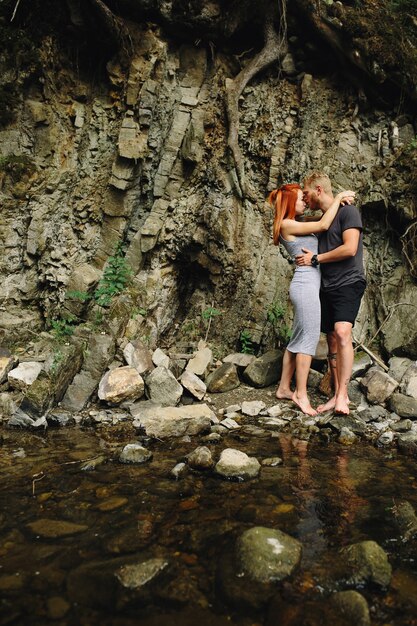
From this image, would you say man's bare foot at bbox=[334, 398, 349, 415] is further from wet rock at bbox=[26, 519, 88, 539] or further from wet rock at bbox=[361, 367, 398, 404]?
wet rock at bbox=[26, 519, 88, 539]

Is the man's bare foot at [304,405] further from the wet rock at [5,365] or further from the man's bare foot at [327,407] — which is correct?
the wet rock at [5,365]

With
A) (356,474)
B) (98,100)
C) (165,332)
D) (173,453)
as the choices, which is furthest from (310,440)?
(98,100)

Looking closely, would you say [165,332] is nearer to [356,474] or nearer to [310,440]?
[310,440]

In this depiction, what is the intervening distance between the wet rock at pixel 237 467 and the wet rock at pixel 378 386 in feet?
7.62

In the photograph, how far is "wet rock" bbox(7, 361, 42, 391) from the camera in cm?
495

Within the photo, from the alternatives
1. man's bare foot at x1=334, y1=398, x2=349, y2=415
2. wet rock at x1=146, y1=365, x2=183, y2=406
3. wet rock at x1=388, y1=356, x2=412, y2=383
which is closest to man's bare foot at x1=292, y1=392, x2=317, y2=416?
man's bare foot at x1=334, y1=398, x2=349, y2=415

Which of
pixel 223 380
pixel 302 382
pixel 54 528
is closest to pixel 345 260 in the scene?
pixel 302 382

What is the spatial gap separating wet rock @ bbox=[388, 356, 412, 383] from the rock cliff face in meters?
1.16

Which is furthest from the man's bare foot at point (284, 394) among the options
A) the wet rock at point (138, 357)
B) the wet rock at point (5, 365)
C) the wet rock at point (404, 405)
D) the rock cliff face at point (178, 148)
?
the wet rock at point (5, 365)

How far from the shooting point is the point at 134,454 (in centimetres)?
350

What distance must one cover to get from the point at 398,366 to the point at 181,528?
398 cm

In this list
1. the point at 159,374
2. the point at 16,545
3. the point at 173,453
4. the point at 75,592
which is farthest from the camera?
the point at 159,374

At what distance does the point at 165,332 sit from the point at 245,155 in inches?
133

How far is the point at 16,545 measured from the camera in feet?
7.44
